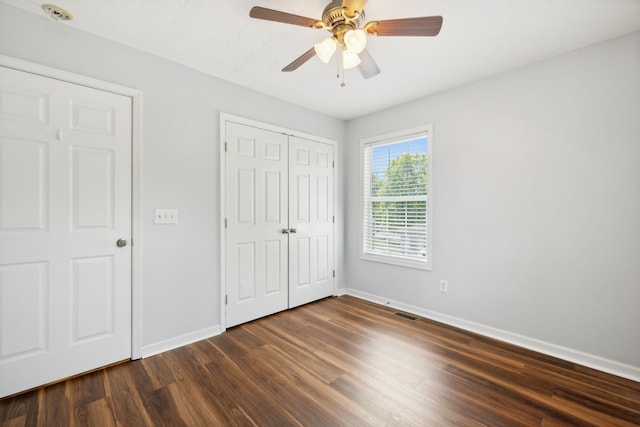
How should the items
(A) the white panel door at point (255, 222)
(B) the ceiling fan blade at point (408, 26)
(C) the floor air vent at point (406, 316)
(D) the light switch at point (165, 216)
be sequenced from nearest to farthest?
1. (B) the ceiling fan blade at point (408, 26)
2. (D) the light switch at point (165, 216)
3. (A) the white panel door at point (255, 222)
4. (C) the floor air vent at point (406, 316)

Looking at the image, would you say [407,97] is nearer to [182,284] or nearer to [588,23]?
[588,23]

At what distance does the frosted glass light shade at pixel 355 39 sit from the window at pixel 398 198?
1.80 metres

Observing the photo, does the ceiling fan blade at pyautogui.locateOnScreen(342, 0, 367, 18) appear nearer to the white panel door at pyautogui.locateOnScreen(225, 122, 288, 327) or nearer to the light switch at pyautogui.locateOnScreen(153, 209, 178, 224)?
the white panel door at pyautogui.locateOnScreen(225, 122, 288, 327)

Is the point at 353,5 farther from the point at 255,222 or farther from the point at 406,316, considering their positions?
the point at 406,316

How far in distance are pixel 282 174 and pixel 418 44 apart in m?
1.82

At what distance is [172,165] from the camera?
2.36 meters

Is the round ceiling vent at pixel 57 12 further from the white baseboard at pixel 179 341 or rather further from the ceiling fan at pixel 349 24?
the white baseboard at pixel 179 341

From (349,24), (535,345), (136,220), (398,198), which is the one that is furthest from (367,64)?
(535,345)

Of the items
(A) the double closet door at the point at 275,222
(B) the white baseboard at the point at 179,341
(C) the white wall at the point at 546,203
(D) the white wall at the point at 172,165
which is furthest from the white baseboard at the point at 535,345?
(D) the white wall at the point at 172,165

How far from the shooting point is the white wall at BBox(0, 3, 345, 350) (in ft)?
6.59

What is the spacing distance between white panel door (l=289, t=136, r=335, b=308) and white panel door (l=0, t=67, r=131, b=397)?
1663 millimetres

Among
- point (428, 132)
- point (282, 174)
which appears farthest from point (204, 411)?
point (428, 132)

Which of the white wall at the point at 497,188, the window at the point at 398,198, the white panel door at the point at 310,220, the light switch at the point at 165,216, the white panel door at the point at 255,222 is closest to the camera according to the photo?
the white wall at the point at 497,188

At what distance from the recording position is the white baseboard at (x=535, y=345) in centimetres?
199
